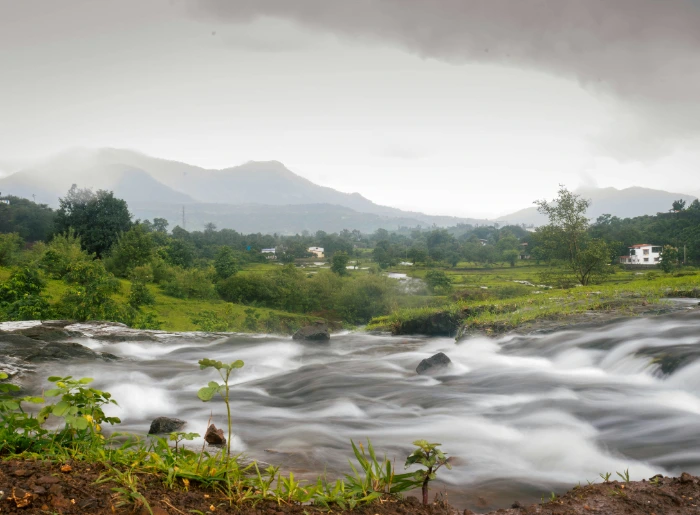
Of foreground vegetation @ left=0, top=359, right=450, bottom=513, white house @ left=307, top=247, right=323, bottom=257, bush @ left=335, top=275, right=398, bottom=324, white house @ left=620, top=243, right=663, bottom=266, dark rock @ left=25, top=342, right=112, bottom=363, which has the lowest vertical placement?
bush @ left=335, top=275, right=398, bottom=324

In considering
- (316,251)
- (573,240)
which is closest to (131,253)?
(573,240)

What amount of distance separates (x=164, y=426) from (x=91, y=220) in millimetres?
50106

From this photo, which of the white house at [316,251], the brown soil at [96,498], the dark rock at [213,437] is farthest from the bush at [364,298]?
the white house at [316,251]

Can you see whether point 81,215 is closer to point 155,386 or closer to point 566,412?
point 155,386

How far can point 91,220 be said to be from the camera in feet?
163

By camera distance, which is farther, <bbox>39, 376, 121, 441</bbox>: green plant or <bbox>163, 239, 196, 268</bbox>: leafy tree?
<bbox>163, 239, 196, 268</bbox>: leafy tree

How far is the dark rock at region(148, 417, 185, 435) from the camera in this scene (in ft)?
19.6

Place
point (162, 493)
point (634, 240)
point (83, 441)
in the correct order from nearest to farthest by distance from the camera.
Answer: point (162, 493), point (83, 441), point (634, 240)

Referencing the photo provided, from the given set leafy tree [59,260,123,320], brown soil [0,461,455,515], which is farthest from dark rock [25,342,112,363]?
leafy tree [59,260,123,320]

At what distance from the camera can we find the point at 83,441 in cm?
409

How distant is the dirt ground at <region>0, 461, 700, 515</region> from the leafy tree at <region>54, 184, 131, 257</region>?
165 feet

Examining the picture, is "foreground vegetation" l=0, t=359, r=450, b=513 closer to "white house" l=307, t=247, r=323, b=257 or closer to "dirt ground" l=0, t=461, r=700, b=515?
"dirt ground" l=0, t=461, r=700, b=515

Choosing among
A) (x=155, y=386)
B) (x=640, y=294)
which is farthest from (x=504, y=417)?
(x=640, y=294)

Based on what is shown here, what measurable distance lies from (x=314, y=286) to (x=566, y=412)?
43.1m
